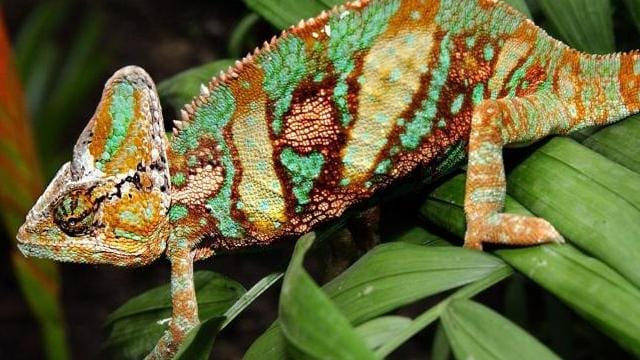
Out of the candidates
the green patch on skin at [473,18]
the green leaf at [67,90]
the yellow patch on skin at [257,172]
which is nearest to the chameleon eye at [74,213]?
the yellow patch on skin at [257,172]

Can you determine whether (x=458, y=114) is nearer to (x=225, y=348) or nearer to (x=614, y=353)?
(x=614, y=353)

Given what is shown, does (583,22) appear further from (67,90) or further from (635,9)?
(67,90)

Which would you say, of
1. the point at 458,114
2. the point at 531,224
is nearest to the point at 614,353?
the point at 458,114

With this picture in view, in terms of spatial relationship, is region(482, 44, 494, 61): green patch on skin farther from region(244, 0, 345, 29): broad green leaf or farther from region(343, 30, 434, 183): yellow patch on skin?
region(244, 0, 345, 29): broad green leaf

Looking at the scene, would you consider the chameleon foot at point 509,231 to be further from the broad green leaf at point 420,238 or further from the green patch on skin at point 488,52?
the green patch on skin at point 488,52

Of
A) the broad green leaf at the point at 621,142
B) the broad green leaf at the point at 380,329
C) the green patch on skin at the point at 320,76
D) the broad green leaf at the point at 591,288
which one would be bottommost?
the broad green leaf at the point at 591,288

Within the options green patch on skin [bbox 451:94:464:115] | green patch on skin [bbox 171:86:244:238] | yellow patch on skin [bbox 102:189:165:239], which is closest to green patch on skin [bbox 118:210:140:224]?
yellow patch on skin [bbox 102:189:165:239]
